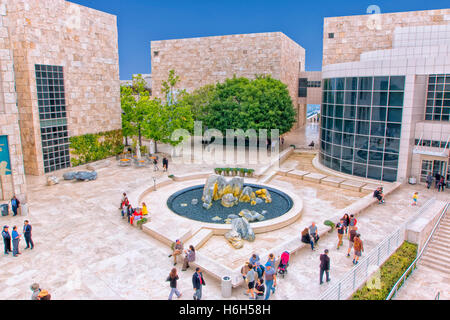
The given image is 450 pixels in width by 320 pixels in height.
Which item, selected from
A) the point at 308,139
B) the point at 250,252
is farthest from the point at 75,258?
the point at 308,139

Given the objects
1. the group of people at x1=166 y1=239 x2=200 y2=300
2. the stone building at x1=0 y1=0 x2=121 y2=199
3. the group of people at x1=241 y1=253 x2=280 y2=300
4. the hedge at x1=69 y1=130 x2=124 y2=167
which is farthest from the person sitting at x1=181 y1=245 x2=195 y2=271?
the hedge at x1=69 y1=130 x2=124 y2=167

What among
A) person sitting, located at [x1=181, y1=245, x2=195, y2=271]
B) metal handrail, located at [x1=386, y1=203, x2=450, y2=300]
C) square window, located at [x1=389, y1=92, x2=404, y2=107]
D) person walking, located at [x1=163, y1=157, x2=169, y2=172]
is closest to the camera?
metal handrail, located at [x1=386, y1=203, x2=450, y2=300]

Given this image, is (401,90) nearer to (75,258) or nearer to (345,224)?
(345,224)

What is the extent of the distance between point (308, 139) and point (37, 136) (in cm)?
3857

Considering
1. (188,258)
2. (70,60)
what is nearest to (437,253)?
(188,258)

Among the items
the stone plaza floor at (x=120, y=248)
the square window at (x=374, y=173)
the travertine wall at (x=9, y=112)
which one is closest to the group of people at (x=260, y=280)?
the stone plaza floor at (x=120, y=248)

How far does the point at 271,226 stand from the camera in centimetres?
2030

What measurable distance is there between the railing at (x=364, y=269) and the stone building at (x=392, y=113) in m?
11.9

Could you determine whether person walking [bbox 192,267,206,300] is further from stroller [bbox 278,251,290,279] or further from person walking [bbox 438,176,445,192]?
person walking [bbox 438,176,445,192]

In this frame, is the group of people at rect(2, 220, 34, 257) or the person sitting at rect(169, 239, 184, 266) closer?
the person sitting at rect(169, 239, 184, 266)

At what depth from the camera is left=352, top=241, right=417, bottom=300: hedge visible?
1380 cm

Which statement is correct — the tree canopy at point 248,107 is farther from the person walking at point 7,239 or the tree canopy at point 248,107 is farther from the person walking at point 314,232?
the person walking at point 7,239

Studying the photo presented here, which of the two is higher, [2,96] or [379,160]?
[2,96]

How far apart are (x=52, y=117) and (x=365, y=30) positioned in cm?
3624
